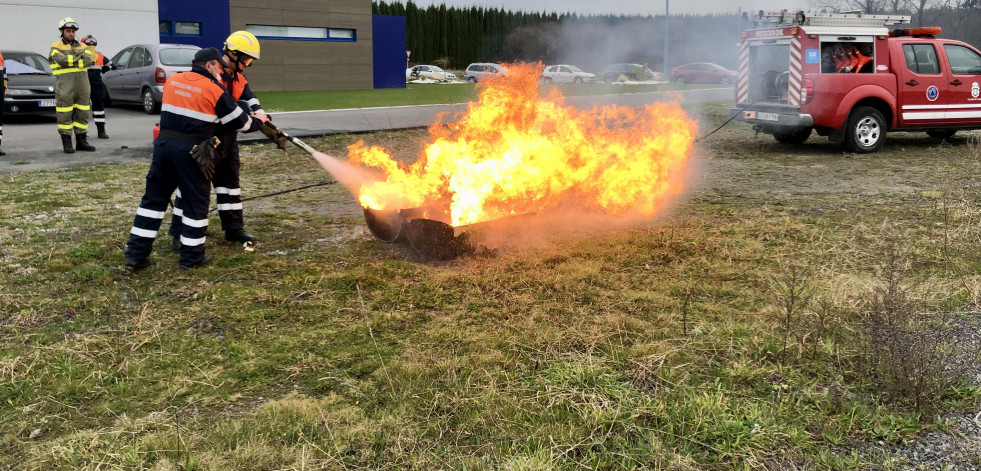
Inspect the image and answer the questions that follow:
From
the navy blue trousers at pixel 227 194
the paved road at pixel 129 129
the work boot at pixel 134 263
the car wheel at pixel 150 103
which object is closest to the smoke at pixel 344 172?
the navy blue trousers at pixel 227 194

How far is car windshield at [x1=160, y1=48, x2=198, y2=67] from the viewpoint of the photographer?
15406 mm

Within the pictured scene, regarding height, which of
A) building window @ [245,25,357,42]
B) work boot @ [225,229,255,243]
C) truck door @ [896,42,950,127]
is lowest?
work boot @ [225,229,255,243]

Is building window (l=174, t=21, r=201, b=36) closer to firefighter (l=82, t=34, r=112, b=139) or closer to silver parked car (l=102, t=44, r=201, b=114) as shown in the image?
silver parked car (l=102, t=44, r=201, b=114)

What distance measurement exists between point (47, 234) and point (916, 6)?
122 feet

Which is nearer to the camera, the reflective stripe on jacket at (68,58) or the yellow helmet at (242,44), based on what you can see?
the yellow helmet at (242,44)

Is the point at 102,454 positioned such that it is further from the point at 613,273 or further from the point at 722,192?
the point at 722,192

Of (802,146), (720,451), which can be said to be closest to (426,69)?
(802,146)

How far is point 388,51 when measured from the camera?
3192 centimetres

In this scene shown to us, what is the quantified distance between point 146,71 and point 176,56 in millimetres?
760

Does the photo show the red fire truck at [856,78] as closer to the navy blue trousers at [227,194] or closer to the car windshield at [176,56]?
the navy blue trousers at [227,194]

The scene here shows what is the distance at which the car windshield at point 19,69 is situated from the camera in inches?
537

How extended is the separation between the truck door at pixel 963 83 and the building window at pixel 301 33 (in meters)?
23.6

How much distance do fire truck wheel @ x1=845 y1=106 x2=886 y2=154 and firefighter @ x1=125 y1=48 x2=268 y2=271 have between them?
9567 millimetres

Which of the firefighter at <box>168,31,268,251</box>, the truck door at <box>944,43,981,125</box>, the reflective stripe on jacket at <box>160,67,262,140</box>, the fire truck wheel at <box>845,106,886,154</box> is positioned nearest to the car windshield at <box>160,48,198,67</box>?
the firefighter at <box>168,31,268,251</box>
